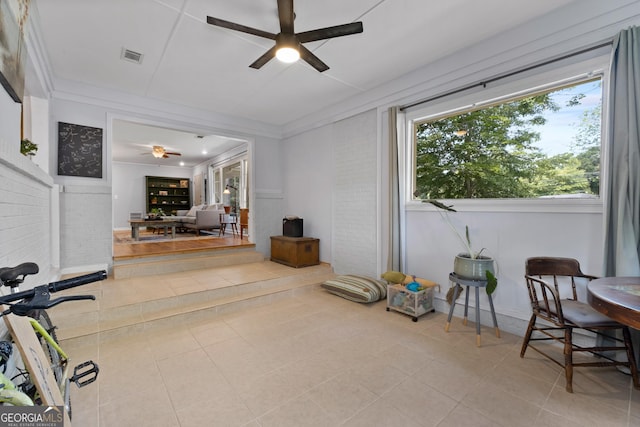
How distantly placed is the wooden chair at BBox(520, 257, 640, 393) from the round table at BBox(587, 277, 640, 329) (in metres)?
0.30

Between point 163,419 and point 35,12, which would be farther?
point 35,12

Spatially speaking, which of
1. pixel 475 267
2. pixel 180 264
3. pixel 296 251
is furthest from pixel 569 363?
pixel 180 264

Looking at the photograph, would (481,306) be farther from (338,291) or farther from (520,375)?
(338,291)

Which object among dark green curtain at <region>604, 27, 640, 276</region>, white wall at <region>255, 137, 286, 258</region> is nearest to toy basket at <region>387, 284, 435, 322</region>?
dark green curtain at <region>604, 27, 640, 276</region>

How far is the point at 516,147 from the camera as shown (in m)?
2.84

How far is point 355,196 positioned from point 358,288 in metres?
1.36

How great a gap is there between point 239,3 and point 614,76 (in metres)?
2.93

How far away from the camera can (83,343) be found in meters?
2.48

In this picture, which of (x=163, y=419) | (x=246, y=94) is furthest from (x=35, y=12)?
(x=163, y=419)

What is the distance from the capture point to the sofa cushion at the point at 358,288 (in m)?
3.53

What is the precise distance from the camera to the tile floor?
168cm
